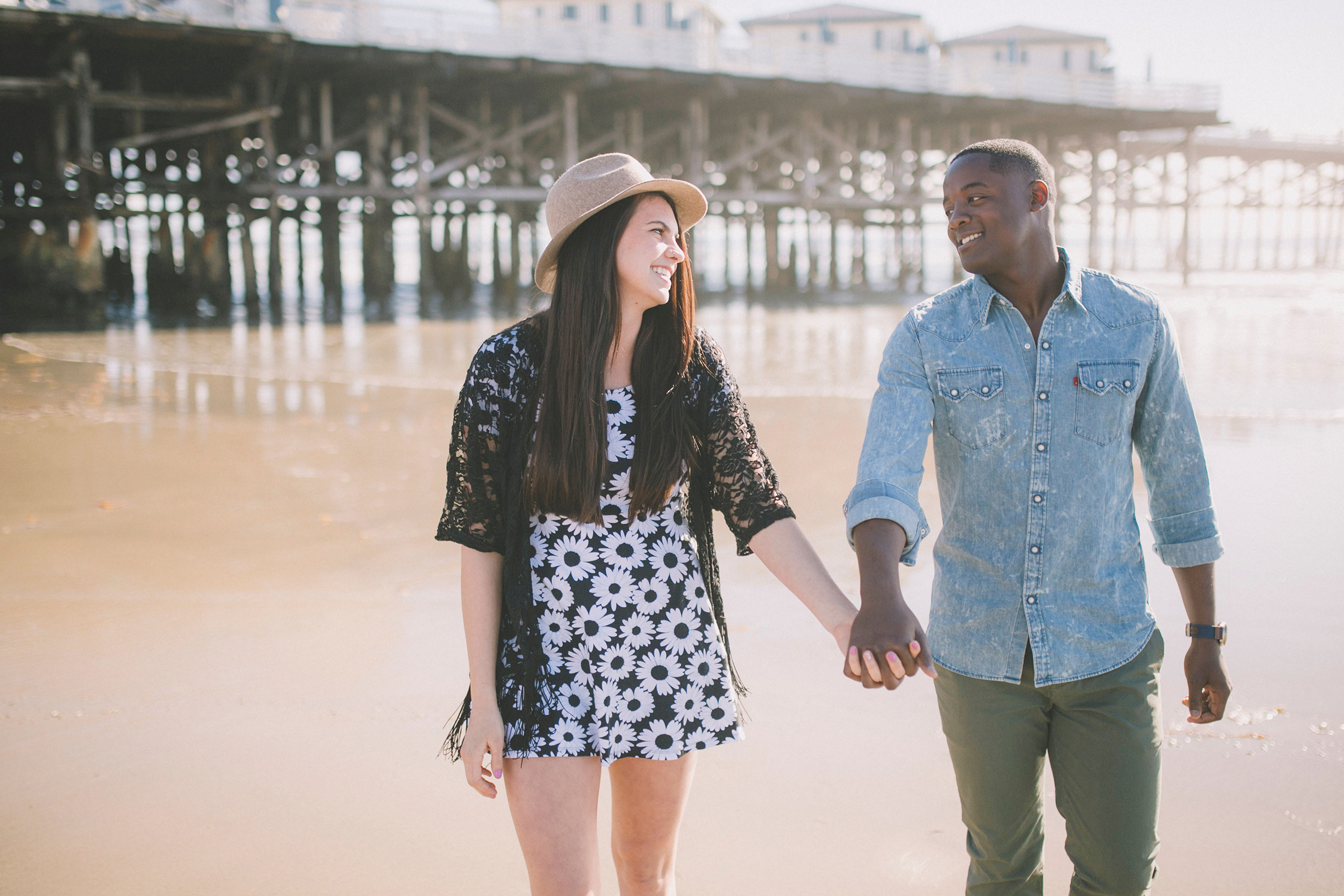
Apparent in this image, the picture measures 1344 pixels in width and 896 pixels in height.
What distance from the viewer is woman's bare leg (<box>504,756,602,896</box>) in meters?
1.76

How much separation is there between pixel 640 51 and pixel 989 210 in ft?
73.5

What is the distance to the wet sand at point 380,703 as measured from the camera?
257cm

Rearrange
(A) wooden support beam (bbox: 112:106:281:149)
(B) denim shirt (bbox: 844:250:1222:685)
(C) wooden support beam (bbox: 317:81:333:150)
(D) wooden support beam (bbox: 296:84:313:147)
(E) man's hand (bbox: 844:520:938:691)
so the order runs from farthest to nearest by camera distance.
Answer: (D) wooden support beam (bbox: 296:84:313:147) < (C) wooden support beam (bbox: 317:81:333:150) < (A) wooden support beam (bbox: 112:106:281:149) < (B) denim shirt (bbox: 844:250:1222:685) < (E) man's hand (bbox: 844:520:938:691)

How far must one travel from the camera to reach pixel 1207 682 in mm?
1900

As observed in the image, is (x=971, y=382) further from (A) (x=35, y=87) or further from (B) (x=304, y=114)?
(B) (x=304, y=114)

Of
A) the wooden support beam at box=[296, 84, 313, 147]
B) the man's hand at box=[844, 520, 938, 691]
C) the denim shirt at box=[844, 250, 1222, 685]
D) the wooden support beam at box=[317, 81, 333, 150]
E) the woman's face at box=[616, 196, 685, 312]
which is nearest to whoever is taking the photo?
the man's hand at box=[844, 520, 938, 691]

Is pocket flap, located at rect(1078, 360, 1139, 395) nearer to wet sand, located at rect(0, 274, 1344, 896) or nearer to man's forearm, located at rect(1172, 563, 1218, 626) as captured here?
man's forearm, located at rect(1172, 563, 1218, 626)

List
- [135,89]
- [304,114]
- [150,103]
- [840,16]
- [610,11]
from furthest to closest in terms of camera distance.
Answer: [840,16], [610,11], [304,114], [135,89], [150,103]

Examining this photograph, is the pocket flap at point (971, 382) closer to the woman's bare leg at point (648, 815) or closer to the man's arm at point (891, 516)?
the man's arm at point (891, 516)

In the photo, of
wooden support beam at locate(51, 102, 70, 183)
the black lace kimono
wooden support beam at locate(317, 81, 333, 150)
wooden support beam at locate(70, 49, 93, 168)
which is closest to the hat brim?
the black lace kimono

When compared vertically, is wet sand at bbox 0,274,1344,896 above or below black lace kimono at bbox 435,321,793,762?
below

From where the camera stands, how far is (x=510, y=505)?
1.89 m

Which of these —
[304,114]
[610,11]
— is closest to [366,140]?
[304,114]

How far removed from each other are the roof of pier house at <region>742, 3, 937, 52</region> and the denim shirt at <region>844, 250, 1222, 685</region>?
41.9 m
